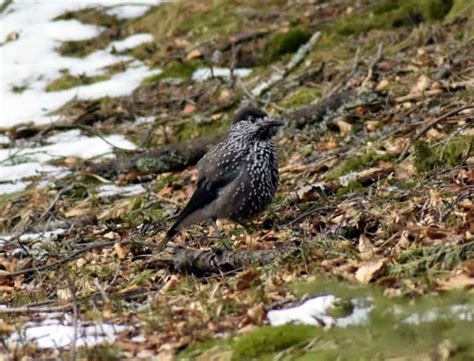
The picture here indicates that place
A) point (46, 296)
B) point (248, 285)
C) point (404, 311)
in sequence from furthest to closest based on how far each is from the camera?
1. point (46, 296)
2. point (248, 285)
3. point (404, 311)

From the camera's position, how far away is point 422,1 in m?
11.9

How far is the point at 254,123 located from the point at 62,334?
11.3 ft

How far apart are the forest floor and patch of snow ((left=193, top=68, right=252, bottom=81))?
0.04 meters

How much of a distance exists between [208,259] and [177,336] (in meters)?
1.34

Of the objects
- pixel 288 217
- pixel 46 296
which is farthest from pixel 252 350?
pixel 288 217

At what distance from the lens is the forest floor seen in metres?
4.59

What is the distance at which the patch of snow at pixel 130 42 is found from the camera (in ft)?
44.7

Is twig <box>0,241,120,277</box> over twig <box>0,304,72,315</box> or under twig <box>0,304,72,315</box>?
under

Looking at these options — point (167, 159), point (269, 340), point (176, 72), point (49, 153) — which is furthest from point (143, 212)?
point (176, 72)

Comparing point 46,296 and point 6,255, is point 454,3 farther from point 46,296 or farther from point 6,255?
point 46,296

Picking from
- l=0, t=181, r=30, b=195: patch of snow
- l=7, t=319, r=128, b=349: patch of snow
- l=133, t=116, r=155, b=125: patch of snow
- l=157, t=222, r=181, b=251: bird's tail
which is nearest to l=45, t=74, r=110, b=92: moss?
l=133, t=116, r=155, b=125: patch of snow

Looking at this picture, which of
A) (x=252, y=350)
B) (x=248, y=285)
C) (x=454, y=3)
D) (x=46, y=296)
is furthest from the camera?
(x=454, y=3)

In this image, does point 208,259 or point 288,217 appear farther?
point 288,217

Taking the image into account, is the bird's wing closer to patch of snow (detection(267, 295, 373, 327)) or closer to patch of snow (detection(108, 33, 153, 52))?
patch of snow (detection(267, 295, 373, 327))
